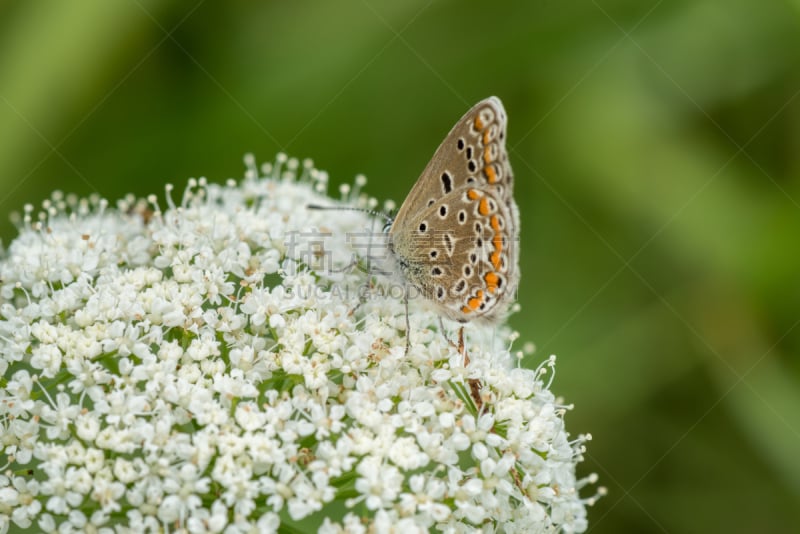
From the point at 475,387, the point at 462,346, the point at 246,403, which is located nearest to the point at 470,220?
the point at 462,346

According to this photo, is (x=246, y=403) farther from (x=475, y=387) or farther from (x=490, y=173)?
(x=490, y=173)

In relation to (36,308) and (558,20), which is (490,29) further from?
(36,308)

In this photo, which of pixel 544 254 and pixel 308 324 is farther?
pixel 544 254

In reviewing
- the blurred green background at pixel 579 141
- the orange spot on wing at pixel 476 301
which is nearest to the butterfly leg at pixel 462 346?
the orange spot on wing at pixel 476 301

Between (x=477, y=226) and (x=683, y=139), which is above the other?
(x=683, y=139)

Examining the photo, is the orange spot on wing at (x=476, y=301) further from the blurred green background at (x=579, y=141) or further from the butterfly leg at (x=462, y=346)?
the blurred green background at (x=579, y=141)

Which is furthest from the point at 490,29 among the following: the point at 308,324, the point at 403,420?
the point at 403,420
